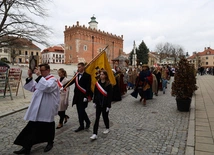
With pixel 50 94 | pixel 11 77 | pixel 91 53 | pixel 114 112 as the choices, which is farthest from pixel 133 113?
pixel 91 53

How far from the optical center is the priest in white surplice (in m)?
3.71

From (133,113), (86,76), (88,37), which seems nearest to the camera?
(86,76)

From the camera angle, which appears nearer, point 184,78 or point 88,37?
point 184,78

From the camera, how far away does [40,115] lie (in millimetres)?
3777

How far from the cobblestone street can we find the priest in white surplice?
1.03 feet

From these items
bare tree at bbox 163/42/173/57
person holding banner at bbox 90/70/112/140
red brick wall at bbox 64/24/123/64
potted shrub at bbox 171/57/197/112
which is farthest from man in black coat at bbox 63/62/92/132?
bare tree at bbox 163/42/173/57

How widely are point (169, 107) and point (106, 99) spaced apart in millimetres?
4575

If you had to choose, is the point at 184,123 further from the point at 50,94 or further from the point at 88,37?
the point at 88,37

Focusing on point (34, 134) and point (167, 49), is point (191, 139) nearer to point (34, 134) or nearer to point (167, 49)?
point (34, 134)

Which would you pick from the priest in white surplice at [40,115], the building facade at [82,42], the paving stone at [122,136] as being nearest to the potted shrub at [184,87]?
the paving stone at [122,136]

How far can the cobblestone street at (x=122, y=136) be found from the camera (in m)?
3.96

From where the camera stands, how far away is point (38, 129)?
383 cm

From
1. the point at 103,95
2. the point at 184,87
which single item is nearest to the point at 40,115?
the point at 103,95

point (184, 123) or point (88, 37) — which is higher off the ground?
point (88, 37)
